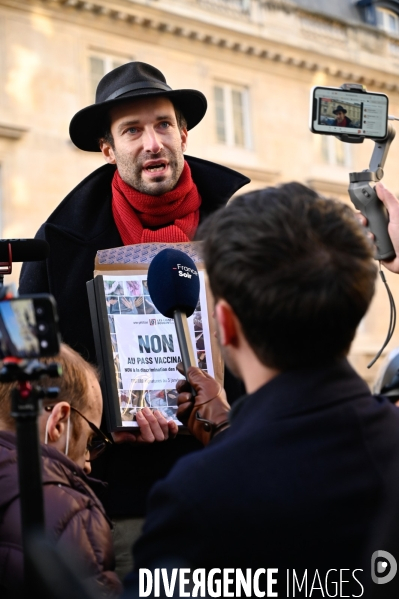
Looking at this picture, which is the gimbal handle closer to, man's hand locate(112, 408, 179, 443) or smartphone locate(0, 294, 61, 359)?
man's hand locate(112, 408, 179, 443)

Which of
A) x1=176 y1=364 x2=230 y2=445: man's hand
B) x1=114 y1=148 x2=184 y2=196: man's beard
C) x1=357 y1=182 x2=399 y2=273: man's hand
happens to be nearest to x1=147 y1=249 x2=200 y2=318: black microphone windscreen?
x1=176 y1=364 x2=230 y2=445: man's hand

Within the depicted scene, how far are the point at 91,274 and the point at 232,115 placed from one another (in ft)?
52.1

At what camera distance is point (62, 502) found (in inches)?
72.1

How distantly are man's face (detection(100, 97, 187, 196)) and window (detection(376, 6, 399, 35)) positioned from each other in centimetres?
2070

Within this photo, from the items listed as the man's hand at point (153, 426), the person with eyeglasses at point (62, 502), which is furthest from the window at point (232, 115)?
the person with eyeglasses at point (62, 502)

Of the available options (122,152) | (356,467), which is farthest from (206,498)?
(122,152)

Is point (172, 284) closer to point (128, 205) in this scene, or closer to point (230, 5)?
point (128, 205)

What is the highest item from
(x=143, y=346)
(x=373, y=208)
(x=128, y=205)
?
(x=128, y=205)

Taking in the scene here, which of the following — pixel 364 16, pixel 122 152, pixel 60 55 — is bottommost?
pixel 122 152

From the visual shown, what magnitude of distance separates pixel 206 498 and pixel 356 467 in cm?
23

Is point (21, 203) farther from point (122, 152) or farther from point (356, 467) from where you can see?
point (356, 467)

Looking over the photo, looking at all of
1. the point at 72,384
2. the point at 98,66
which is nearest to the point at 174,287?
the point at 72,384

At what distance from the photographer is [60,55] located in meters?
16.0

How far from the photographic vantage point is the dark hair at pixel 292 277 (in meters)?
1.50
